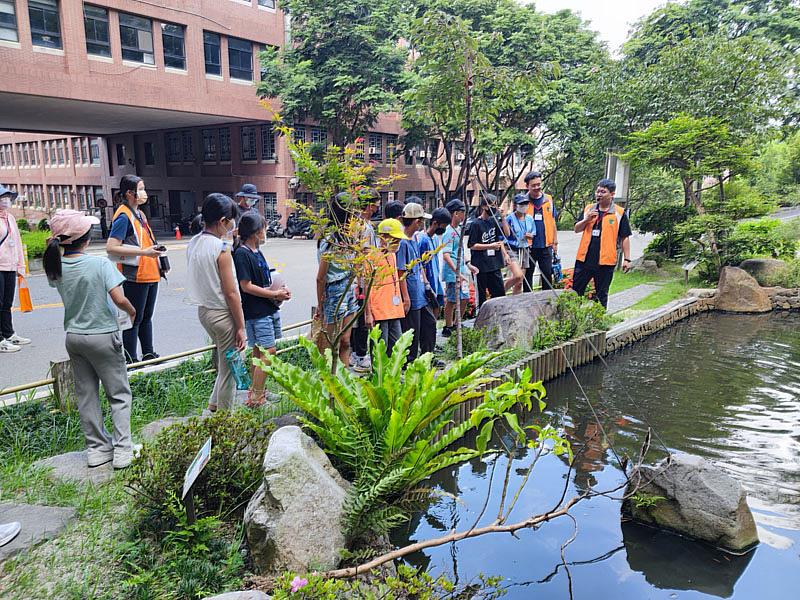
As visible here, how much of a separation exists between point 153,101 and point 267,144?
6718 millimetres

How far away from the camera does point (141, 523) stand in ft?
11.1

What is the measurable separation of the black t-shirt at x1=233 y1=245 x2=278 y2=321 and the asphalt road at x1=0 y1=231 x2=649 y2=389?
265 centimetres

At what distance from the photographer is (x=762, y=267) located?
12.0 metres

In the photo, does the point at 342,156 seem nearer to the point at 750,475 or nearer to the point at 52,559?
the point at 52,559

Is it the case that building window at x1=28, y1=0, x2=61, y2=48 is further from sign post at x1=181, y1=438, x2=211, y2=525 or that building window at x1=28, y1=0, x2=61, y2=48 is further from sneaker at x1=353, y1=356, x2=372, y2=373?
sign post at x1=181, y1=438, x2=211, y2=525

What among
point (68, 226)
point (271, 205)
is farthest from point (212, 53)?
point (68, 226)

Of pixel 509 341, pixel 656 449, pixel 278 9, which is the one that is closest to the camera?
pixel 656 449

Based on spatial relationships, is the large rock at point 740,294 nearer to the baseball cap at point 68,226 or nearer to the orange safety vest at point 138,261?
the orange safety vest at point 138,261

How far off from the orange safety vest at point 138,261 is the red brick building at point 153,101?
52.2 ft

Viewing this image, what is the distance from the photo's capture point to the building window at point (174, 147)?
31178 millimetres

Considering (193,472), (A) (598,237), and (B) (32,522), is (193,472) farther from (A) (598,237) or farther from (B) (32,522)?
(A) (598,237)

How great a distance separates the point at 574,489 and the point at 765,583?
1.41 metres

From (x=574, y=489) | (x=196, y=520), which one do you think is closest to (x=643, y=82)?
(x=574, y=489)

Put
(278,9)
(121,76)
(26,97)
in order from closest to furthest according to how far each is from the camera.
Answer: (26,97)
(121,76)
(278,9)
